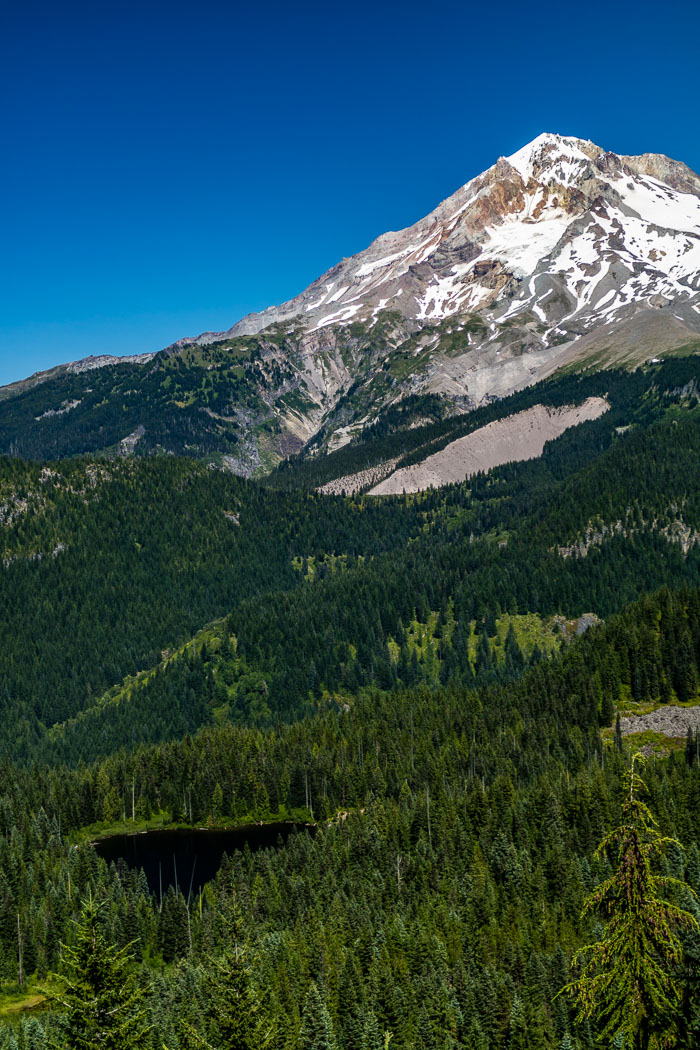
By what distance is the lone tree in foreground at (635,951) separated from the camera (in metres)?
26.2

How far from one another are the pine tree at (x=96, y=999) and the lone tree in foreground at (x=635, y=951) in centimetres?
1865

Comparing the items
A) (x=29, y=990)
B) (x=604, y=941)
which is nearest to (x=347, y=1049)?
(x=29, y=990)

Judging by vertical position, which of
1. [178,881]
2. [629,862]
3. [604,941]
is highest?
[629,862]

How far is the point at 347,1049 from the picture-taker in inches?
3583

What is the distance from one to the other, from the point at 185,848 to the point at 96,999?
144134mm

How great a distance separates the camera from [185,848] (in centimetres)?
17325

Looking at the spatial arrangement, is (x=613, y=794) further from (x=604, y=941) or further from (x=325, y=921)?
(x=604, y=941)

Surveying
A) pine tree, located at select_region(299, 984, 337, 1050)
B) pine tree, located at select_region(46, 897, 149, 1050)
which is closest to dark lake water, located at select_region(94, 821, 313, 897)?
pine tree, located at select_region(299, 984, 337, 1050)

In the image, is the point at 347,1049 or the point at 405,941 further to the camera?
the point at 405,941

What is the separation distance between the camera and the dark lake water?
518 feet

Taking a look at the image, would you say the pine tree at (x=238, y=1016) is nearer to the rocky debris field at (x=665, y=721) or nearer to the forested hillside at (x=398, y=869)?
the forested hillside at (x=398, y=869)

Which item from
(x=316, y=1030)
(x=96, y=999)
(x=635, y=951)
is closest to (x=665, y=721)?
(x=316, y=1030)

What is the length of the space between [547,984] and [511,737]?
81747 mm

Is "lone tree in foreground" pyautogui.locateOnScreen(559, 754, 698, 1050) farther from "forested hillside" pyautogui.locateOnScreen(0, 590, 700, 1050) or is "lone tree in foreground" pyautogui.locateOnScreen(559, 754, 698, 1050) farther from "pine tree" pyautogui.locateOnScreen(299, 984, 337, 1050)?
"pine tree" pyautogui.locateOnScreen(299, 984, 337, 1050)
